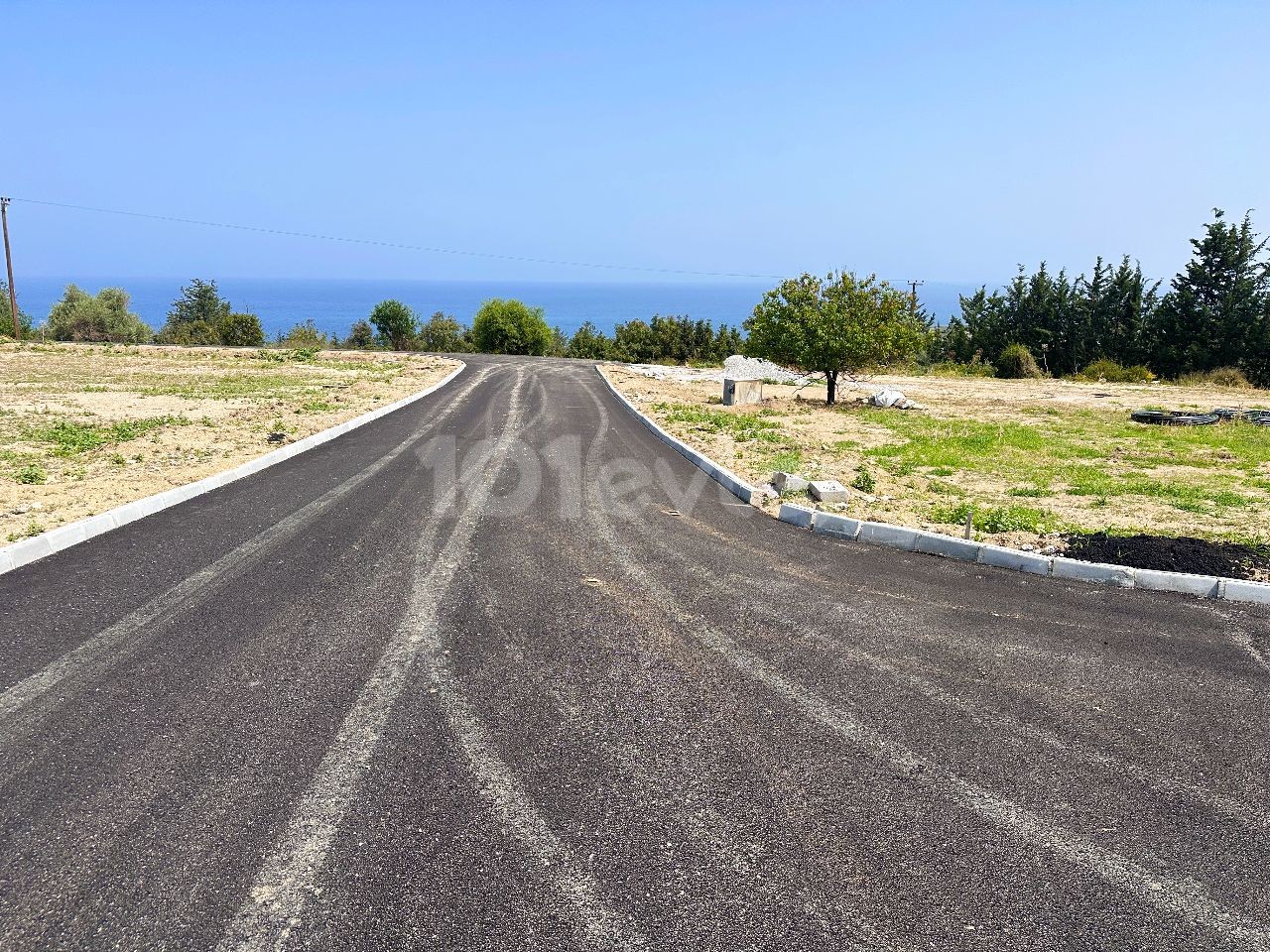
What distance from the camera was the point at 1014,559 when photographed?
26.1ft

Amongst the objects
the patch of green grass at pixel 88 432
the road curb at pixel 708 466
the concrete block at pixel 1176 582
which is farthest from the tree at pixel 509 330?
the concrete block at pixel 1176 582

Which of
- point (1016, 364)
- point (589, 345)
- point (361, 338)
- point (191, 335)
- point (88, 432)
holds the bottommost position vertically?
point (88, 432)

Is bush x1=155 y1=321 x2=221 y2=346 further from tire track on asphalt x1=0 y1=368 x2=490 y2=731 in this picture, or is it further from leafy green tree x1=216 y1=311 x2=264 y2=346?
tire track on asphalt x1=0 y1=368 x2=490 y2=731

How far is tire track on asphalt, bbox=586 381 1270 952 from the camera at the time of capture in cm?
339

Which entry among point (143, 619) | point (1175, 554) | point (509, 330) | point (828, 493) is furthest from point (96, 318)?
point (1175, 554)

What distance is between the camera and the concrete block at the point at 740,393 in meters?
23.9

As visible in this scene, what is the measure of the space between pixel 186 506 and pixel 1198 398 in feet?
94.1

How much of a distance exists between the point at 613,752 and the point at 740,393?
2015 centimetres

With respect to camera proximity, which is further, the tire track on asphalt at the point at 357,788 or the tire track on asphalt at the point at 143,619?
the tire track on asphalt at the point at 143,619

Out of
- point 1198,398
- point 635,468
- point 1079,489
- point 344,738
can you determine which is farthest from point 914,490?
point 1198,398

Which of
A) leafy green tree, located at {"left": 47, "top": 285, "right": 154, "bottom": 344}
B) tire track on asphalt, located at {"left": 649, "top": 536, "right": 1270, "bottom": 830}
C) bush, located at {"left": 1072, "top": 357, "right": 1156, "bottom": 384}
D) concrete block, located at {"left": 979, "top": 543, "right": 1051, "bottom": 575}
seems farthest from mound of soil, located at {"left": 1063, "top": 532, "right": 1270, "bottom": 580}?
leafy green tree, located at {"left": 47, "top": 285, "right": 154, "bottom": 344}

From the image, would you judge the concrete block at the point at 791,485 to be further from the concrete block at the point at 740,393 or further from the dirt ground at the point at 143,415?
the concrete block at the point at 740,393

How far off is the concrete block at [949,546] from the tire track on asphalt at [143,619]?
645 cm

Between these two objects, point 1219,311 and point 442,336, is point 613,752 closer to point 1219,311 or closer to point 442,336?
point 1219,311
